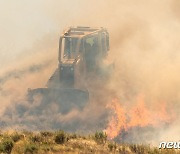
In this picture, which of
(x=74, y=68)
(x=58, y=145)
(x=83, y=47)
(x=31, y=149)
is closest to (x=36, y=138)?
(x=58, y=145)

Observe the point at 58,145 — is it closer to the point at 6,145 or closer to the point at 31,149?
the point at 31,149

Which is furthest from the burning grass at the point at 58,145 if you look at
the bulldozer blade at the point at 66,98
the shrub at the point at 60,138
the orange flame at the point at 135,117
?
the bulldozer blade at the point at 66,98

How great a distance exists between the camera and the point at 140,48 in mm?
27750

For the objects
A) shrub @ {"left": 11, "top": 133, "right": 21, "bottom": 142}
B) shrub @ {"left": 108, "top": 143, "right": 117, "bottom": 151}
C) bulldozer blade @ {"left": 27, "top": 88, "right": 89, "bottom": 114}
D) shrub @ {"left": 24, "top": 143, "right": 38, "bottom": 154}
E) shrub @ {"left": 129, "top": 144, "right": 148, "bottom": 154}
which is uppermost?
shrub @ {"left": 24, "top": 143, "right": 38, "bottom": 154}

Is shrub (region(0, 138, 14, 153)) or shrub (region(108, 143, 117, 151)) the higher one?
shrub (region(0, 138, 14, 153))

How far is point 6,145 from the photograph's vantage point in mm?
9641

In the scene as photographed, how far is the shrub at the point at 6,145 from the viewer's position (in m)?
9.48

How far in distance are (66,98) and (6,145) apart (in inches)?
508

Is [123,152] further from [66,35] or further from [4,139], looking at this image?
[66,35]

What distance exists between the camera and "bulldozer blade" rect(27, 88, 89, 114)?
2219cm

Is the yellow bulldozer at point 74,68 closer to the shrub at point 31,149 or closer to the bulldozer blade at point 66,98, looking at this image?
the bulldozer blade at point 66,98

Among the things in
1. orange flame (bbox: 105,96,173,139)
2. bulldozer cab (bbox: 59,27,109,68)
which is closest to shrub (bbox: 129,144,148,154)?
orange flame (bbox: 105,96,173,139)

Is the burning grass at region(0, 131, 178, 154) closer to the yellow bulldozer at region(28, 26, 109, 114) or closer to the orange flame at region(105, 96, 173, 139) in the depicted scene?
the orange flame at region(105, 96, 173, 139)

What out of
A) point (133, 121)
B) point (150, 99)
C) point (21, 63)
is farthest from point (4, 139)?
point (21, 63)
